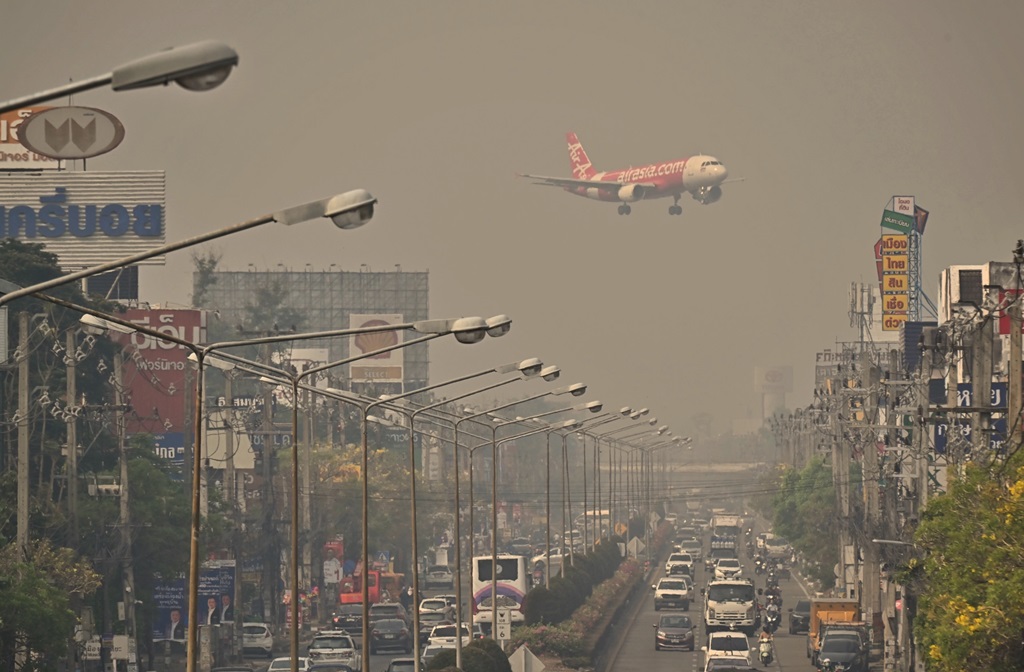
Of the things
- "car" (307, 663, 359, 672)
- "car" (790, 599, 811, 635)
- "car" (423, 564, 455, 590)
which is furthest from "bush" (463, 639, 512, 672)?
"car" (423, 564, 455, 590)

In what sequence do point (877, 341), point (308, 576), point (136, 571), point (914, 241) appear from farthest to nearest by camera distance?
point (877, 341)
point (914, 241)
point (308, 576)
point (136, 571)

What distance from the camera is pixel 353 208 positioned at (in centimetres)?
2025

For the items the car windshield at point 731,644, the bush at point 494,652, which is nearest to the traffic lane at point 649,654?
the car windshield at point 731,644

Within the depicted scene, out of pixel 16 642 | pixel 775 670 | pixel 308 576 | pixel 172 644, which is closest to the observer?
pixel 16 642

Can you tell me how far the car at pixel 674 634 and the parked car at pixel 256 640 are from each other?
15443 millimetres

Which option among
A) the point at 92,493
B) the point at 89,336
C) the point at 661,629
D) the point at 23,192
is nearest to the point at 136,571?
the point at 92,493

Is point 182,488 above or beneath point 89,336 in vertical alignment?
beneath

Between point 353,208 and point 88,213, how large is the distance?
294 feet

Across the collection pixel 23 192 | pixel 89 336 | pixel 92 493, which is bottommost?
pixel 92 493

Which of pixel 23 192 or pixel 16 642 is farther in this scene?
pixel 23 192

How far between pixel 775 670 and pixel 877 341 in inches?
4609

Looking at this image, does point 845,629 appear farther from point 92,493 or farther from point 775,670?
point 92,493

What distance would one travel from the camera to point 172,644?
86.6 meters

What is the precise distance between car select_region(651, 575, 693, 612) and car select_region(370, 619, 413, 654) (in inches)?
860
